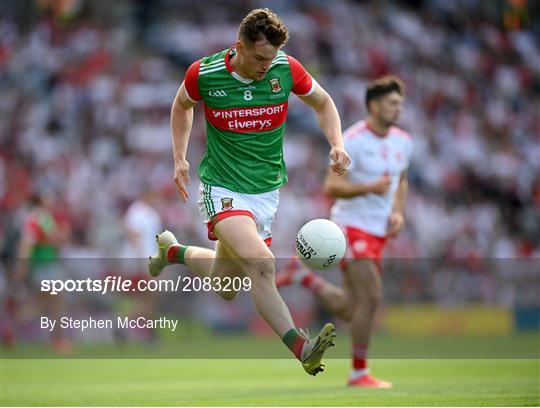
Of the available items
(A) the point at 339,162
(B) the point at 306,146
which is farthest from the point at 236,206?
(B) the point at 306,146

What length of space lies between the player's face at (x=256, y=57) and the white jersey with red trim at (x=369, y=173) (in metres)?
3.43

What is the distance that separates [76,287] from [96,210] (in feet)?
12.1

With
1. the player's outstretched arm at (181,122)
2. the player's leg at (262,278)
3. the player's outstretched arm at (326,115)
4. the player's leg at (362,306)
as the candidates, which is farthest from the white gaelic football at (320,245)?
the player's leg at (362,306)

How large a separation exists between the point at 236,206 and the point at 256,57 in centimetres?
123

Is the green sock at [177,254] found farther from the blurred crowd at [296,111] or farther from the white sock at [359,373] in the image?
the blurred crowd at [296,111]

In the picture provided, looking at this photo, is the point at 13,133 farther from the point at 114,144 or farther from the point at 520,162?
the point at 520,162

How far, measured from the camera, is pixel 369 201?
39.6 feet

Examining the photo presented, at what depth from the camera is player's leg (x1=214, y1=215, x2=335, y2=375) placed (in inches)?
320

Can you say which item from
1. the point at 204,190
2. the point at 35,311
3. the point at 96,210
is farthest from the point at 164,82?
the point at 204,190

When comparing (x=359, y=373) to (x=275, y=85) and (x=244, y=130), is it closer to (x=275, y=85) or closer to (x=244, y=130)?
(x=244, y=130)

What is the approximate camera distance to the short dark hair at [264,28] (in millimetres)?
8398

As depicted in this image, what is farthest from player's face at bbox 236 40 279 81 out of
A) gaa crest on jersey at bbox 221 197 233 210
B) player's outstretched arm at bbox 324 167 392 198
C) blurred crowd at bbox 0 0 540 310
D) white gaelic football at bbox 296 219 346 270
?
blurred crowd at bbox 0 0 540 310

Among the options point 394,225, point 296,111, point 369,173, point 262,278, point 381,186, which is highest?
point 296,111

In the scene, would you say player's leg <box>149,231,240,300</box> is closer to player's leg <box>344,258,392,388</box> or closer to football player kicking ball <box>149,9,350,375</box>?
football player kicking ball <box>149,9,350,375</box>
